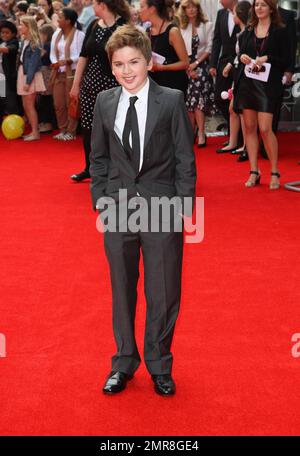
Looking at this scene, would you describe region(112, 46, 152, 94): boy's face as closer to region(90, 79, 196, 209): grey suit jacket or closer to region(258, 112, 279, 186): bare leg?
region(90, 79, 196, 209): grey suit jacket

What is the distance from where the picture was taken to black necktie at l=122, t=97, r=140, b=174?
3.15 meters

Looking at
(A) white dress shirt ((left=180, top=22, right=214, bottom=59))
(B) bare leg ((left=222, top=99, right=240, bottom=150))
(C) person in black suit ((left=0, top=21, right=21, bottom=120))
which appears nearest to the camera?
(B) bare leg ((left=222, top=99, right=240, bottom=150))

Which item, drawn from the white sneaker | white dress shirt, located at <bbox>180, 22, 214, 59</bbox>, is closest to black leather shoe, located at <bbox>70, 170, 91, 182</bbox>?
white dress shirt, located at <bbox>180, 22, 214, 59</bbox>

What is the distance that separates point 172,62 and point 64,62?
12.5 feet

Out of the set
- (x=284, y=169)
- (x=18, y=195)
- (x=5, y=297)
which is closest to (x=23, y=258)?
(x=5, y=297)

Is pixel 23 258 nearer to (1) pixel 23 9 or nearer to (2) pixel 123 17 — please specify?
(2) pixel 123 17

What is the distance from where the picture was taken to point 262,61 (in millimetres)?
6957

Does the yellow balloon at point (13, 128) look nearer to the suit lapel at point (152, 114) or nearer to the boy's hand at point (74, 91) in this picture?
the boy's hand at point (74, 91)

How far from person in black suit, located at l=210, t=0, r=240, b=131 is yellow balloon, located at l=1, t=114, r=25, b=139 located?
3.01 meters

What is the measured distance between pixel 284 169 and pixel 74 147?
3.06m

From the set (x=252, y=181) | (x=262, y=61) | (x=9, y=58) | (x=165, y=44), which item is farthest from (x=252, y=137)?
(x=9, y=58)

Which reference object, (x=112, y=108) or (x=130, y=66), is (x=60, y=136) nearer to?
(x=112, y=108)

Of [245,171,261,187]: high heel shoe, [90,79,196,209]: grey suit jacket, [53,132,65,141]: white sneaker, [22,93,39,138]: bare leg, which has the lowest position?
[53,132,65,141]: white sneaker

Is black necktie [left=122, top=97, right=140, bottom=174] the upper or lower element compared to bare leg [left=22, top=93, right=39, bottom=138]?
upper
